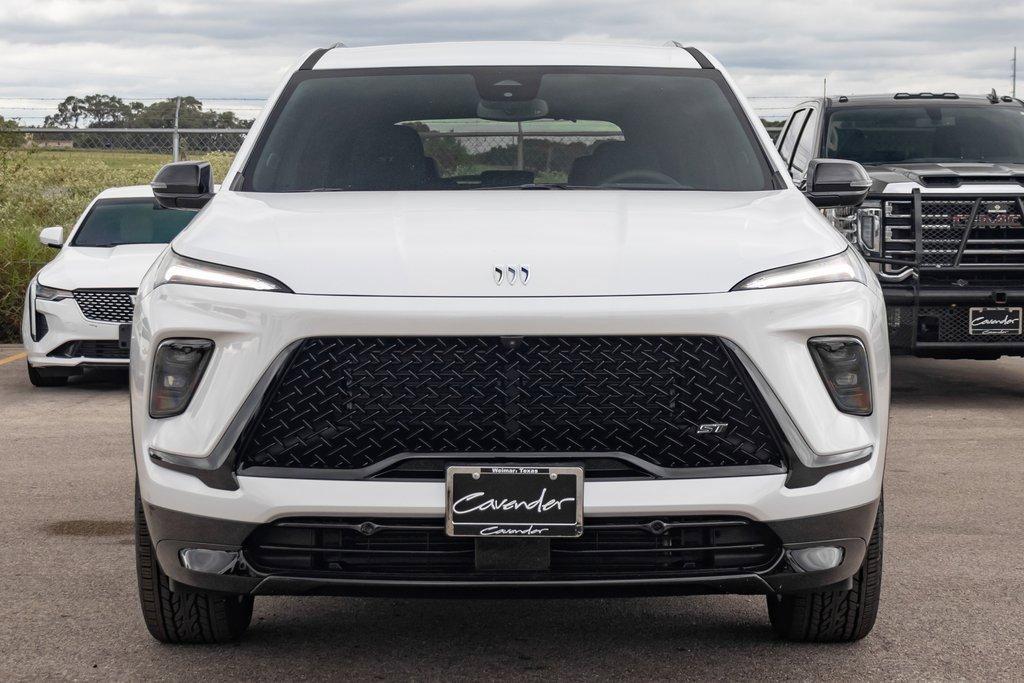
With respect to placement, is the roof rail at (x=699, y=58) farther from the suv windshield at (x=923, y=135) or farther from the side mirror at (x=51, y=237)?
the side mirror at (x=51, y=237)

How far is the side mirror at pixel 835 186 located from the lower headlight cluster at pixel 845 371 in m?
1.45

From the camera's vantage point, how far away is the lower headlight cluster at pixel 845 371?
369 centimetres

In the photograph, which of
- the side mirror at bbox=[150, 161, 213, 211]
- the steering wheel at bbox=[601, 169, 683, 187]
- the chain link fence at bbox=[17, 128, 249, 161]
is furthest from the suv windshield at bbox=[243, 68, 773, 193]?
the chain link fence at bbox=[17, 128, 249, 161]

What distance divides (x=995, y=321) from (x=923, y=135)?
226cm

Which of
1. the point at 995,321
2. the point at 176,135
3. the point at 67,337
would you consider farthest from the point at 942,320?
the point at 176,135

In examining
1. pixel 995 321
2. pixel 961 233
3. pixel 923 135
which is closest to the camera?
pixel 995 321

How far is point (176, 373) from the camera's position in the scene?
3715 millimetres

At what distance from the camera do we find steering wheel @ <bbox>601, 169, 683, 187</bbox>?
197 inches

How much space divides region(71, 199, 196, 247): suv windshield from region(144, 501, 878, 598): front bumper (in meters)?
8.41

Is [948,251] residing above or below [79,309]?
above

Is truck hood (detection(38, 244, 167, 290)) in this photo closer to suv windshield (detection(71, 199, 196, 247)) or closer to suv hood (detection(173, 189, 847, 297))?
suv windshield (detection(71, 199, 196, 247))

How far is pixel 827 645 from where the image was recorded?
4.42m

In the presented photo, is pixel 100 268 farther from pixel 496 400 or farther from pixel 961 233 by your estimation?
pixel 496 400

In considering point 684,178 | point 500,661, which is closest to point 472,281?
point 500,661
